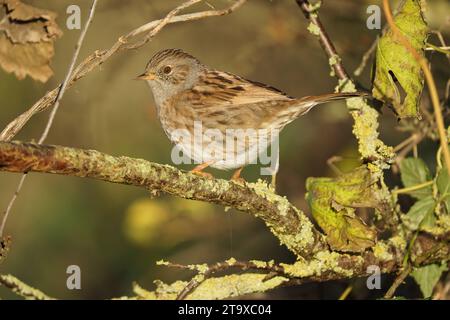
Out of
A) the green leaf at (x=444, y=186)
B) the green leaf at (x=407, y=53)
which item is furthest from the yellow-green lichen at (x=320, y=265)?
the green leaf at (x=407, y=53)

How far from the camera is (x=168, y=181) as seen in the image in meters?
2.87

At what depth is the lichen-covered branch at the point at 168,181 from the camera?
2.51 metres

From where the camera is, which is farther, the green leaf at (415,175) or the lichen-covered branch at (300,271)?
the green leaf at (415,175)

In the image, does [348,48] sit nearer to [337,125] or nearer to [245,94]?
[337,125]

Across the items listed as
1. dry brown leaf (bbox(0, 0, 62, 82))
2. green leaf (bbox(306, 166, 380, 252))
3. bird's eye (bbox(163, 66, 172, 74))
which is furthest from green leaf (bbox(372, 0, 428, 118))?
bird's eye (bbox(163, 66, 172, 74))

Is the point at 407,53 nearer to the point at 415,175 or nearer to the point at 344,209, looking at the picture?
the point at 344,209

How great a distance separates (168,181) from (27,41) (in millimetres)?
1241

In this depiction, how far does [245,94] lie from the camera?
4363 mm

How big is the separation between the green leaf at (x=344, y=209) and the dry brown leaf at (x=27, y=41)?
4.49ft

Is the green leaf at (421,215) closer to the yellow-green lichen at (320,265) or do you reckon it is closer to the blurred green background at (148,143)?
the yellow-green lichen at (320,265)

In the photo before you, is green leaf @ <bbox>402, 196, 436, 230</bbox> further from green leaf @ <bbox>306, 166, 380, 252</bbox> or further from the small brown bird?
the small brown bird

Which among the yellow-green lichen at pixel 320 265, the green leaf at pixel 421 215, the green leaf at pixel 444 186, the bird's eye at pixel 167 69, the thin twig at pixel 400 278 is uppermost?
the bird's eye at pixel 167 69

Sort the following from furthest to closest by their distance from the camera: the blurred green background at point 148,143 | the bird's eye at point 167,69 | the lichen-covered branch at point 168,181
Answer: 1. the blurred green background at point 148,143
2. the bird's eye at point 167,69
3. the lichen-covered branch at point 168,181

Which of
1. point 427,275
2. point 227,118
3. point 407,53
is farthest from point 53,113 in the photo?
point 427,275
